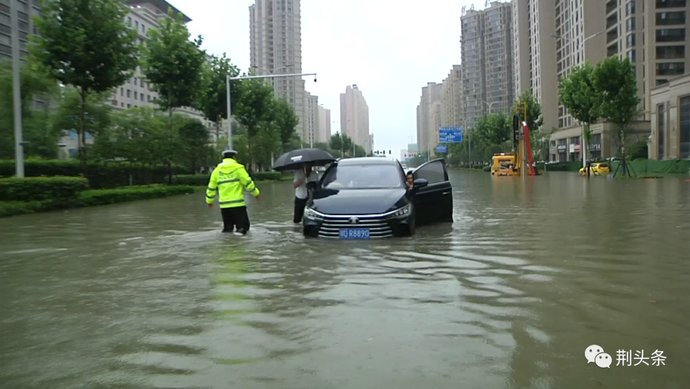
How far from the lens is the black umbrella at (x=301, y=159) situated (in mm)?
11477

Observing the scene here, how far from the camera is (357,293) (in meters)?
5.70

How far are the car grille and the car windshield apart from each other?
47.8 inches

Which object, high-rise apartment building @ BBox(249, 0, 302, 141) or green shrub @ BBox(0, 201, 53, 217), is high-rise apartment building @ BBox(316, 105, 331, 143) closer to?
high-rise apartment building @ BBox(249, 0, 302, 141)

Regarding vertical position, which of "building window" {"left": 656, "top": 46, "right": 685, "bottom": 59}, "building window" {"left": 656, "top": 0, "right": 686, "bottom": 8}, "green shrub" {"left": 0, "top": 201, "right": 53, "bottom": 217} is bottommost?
"green shrub" {"left": 0, "top": 201, "right": 53, "bottom": 217}

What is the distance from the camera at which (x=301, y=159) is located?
11.5 meters

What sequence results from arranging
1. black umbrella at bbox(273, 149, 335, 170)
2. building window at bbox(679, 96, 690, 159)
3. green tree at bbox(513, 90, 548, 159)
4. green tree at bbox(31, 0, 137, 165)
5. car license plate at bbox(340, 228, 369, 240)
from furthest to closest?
1. green tree at bbox(513, 90, 548, 159)
2. building window at bbox(679, 96, 690, 159)
3. green tree at bbox(31, 0, 137, 165)
4. black umbrella at bbox(273, 149, 335, 170)
5. car license plate at bbox(340, 228, 369, 240)

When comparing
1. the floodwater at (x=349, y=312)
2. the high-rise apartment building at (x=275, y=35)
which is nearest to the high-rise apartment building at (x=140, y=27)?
the high-rise apartment building at (x=275, y=35)

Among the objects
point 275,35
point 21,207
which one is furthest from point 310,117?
point 21,207

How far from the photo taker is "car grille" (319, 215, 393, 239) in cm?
900

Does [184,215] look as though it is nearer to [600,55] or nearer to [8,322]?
[8,322]

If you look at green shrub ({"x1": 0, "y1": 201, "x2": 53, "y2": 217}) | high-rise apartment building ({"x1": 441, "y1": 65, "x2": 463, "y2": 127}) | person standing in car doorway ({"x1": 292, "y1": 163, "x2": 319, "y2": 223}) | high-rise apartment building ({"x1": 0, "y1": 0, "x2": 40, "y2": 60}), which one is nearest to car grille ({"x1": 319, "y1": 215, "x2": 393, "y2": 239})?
person standing in car doorway ({"x1": 292, "y1": 163, "x2": 319, "y2": 223})

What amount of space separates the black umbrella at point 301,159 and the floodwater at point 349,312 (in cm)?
238

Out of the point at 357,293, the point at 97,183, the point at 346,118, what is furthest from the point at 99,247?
the point at 346,118

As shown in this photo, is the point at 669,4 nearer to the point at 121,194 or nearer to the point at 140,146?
the point at 140,146
